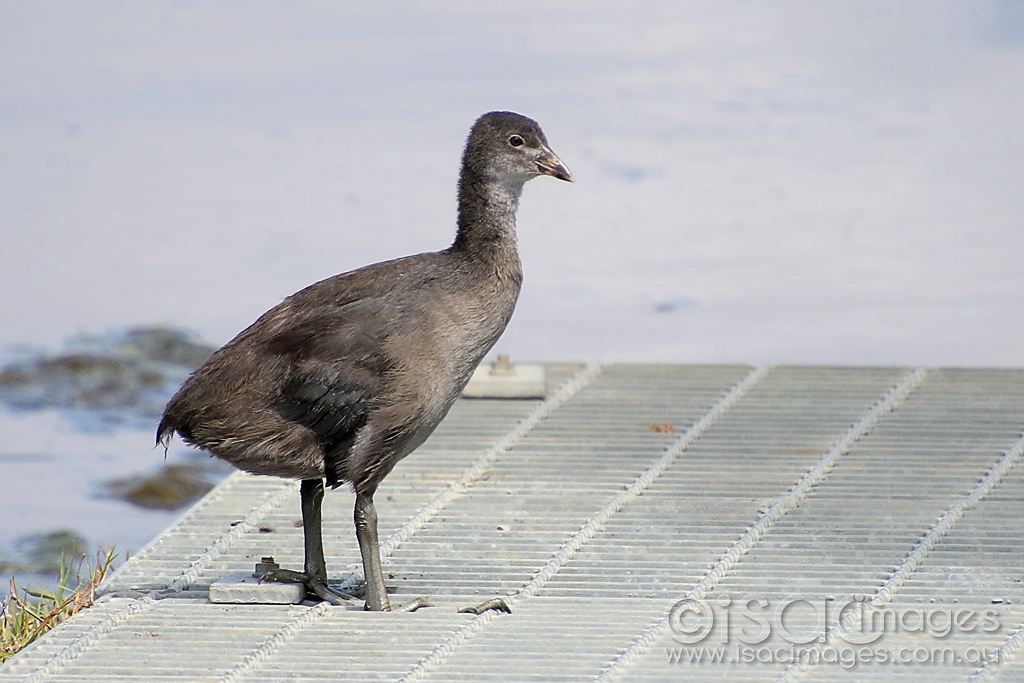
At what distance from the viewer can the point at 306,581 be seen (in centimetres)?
509

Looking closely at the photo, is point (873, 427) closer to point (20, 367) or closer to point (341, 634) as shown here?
point (341, 634)

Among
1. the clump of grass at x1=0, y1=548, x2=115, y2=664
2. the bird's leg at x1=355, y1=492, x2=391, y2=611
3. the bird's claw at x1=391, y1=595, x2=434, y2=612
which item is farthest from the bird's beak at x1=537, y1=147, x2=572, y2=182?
the clump of grass at x1=0, y1=548, x2=115, y2=664

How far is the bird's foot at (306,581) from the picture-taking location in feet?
16.6

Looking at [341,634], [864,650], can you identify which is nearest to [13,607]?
[341,634]

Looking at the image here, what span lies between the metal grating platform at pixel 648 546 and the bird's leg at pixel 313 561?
0.11 meters

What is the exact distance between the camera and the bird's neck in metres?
5.12

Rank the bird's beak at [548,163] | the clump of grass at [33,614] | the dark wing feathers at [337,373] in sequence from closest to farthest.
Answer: the dark wing feathers at [337,373] → the clump of grass at [33,614] → the bird's beak at [548,163]

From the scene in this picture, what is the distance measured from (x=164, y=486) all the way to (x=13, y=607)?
10.7 ft

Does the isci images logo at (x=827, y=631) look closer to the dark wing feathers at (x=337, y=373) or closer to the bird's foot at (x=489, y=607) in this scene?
the bird's foot at (x=489, y=607)

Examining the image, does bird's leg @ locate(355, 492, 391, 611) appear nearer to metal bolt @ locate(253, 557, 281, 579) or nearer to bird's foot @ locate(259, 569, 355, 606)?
bird's foot @ locate(259, 569, 355, 606)

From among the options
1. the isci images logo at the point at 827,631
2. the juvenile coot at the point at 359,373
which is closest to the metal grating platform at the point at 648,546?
the isci images logo at the point at 827,631

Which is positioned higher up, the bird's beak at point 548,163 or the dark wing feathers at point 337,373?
the bird's beak at point 548,163

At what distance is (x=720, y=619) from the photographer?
15.7 ft

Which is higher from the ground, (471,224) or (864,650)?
(471,224)
